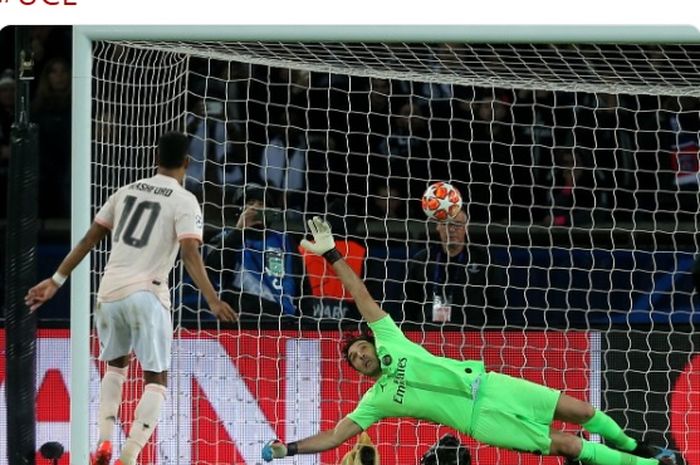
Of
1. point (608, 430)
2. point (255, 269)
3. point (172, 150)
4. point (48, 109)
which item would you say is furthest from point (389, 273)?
point (48, 109)

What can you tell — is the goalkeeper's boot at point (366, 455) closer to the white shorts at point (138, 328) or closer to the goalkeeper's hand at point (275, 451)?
the goalkeeper's hand at point (275, 451)

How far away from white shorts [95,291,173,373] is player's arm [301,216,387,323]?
106 cm

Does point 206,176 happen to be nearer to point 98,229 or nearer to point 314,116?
point 314,116

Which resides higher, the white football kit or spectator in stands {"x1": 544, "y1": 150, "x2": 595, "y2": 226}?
spectator in stands {"x1": 544, "y1": 150, "x2": 595, "y2": 226}

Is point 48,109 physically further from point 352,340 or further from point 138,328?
point 138,328

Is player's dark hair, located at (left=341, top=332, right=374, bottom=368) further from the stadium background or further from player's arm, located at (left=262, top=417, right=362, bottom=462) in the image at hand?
the stadium background

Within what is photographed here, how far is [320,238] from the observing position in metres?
8.63

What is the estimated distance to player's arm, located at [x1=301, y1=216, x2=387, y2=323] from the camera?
8602mm

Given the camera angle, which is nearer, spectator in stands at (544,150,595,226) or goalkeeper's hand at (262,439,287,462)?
goalkeeper's hand at (262,439,287,462)

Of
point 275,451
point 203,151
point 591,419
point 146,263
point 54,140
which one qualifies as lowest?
point 275,451


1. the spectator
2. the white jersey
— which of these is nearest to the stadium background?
the spectator

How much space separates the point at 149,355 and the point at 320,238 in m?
1.27

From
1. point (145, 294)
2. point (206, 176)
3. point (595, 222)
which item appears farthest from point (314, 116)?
point (145, 294)

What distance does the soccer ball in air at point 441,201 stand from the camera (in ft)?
31.2
